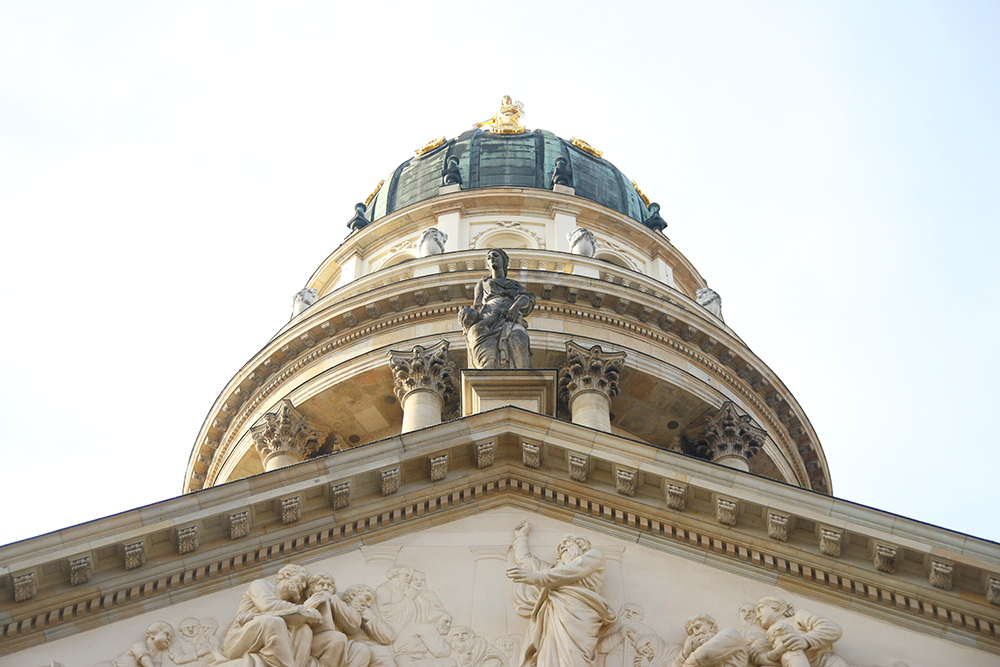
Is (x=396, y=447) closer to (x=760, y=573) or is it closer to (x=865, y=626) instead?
(x=760, y=573)

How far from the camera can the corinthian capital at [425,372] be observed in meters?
29.9

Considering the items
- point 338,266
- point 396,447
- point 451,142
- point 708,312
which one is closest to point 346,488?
point 396,447

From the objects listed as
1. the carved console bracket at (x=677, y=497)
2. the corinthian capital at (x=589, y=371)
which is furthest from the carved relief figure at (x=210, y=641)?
the corinthian capital at (x=589, y=371)

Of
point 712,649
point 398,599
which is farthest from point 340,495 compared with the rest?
point 712,649

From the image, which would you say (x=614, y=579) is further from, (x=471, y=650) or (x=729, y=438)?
(x=729, y=438)

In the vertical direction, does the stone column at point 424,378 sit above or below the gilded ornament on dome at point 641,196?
below

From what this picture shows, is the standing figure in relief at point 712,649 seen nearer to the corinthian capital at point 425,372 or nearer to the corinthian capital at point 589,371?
the corinthian capital at point 589,371

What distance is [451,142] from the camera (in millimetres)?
46062

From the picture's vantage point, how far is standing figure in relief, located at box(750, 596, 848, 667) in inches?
526

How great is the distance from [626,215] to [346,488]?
27.4m

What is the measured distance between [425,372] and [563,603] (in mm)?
16490

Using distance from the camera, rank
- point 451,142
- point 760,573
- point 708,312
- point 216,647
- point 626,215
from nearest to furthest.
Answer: point 216,647
point 760,573
point 708,312
point 626,215
point 451,142

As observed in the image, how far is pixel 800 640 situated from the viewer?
44.0 ft

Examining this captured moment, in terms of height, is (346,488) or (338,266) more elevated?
(338,266)
